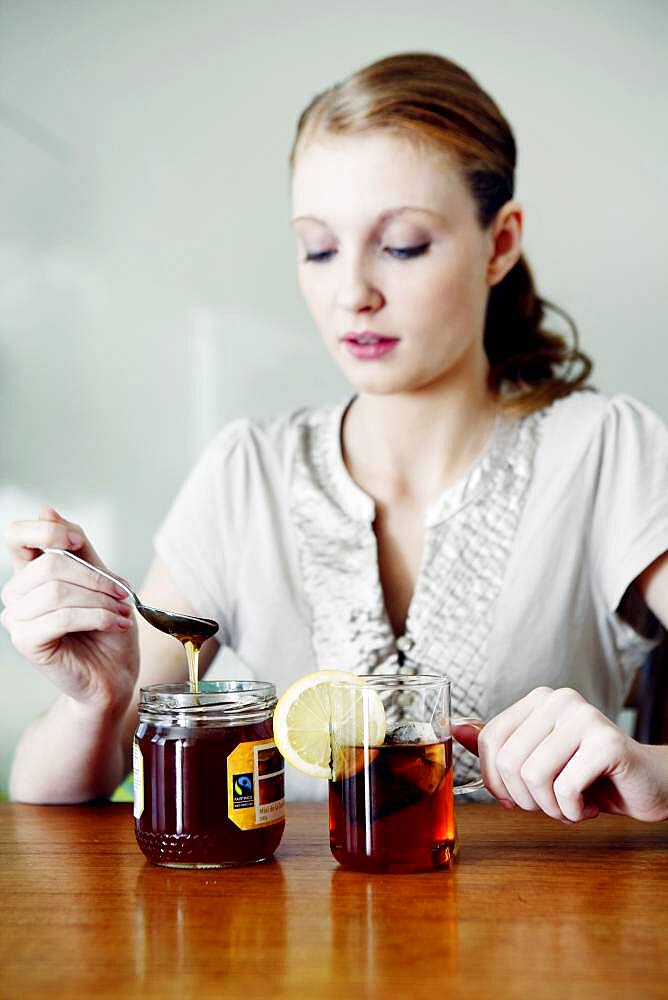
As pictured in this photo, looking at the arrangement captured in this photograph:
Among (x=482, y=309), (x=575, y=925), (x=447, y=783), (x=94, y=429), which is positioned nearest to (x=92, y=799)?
(x=447, y=783)

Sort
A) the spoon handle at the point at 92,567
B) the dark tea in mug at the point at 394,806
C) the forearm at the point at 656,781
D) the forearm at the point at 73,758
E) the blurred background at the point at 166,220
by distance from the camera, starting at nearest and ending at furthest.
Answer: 1. the dark tea in mug at the point at 394,806
2. the forearm at the point at 656,781
3. the spoon handle at the point at 92,567
4. the forearm at the point at 73,758
5. the blurred background at the point at 166,220

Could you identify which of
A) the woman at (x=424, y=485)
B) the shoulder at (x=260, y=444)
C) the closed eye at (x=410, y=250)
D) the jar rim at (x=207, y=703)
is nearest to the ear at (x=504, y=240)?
the woman at (x=424, y=485)

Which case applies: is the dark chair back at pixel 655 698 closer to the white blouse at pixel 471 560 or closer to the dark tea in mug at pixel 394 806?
the white blouse at pixel 471 560

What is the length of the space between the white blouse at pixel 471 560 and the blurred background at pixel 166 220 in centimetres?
69

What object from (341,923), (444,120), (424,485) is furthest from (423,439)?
(341,923)

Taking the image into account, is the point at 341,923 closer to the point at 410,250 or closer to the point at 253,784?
the point at 253,784

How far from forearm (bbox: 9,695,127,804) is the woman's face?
0.59 metres

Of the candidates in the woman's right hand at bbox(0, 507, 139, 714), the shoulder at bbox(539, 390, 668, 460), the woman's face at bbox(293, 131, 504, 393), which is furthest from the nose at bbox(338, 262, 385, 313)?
the woman's right hand at bbox(0, 507, 139, 714)

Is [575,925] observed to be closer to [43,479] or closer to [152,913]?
[152,913]

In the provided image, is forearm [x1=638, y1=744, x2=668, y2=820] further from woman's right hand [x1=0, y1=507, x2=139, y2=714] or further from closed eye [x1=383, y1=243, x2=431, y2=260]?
closed eye [x1=383, y1=243, x2=431, y2=260]

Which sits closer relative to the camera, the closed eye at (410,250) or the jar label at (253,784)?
the jar label at (253,784)

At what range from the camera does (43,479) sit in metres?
2.42

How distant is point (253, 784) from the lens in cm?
93

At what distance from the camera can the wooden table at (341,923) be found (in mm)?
688
